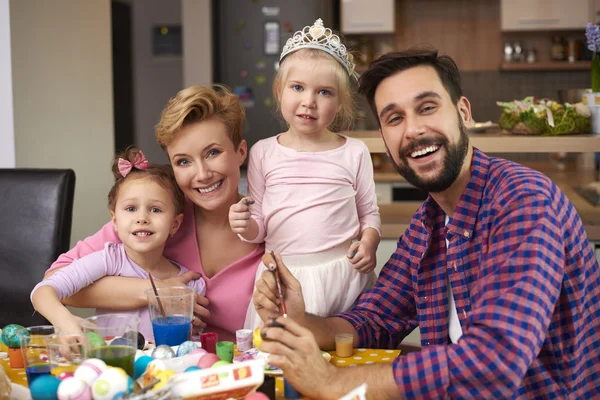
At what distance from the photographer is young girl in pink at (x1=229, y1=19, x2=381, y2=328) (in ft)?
6.91

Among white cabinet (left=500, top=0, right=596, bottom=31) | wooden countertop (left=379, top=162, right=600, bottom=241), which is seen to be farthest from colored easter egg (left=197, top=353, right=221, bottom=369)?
white cabinet (left=500, top=0, right=596, bottom=31)

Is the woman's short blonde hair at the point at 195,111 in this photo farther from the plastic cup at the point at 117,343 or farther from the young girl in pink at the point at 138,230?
the plastic cup at the point at 117,343

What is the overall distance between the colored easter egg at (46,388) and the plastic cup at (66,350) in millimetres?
55

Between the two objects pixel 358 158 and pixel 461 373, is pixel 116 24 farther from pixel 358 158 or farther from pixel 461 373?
pixel 461 373

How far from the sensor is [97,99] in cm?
383

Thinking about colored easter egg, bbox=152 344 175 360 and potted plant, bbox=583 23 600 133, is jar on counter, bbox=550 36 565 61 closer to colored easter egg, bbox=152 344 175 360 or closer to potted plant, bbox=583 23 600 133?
potted plant, bbox=583 23 600 133

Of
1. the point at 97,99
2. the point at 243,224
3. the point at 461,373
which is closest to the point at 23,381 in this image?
the point at 243,224

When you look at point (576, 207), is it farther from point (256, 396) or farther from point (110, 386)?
point (110, 386)

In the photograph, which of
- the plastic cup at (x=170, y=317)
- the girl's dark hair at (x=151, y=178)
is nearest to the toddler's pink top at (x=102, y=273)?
the girl's dark hair at (x=151, y=178)

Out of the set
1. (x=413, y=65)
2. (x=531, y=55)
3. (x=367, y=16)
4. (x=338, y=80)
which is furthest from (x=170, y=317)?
(x=531, y=55)

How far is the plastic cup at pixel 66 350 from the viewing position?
1.28 metres

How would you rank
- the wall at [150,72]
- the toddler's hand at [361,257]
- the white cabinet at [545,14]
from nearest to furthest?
the toddler's hand at [361,257], the white cabinet at [545,14], the wall at [150,72]

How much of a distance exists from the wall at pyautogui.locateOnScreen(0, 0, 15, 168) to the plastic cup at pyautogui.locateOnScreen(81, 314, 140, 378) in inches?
80.9

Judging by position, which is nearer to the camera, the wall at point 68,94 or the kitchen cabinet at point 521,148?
the kitchen cabinet at point 521,148
